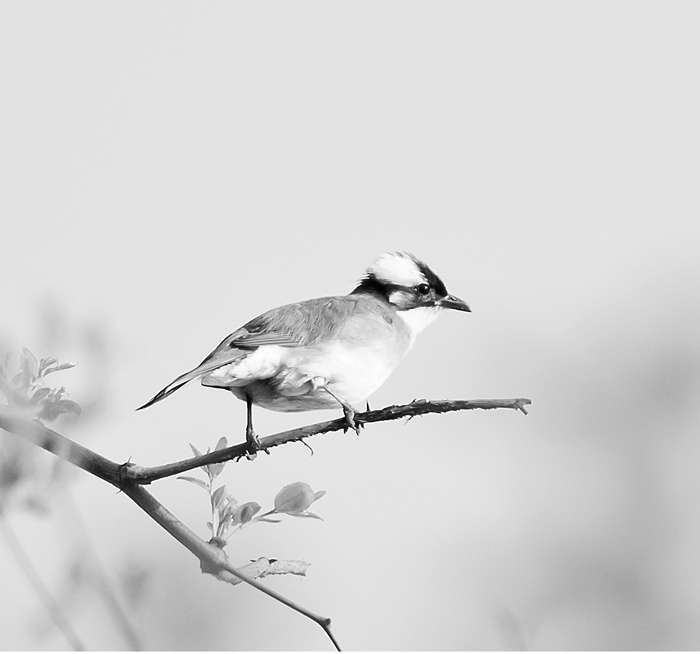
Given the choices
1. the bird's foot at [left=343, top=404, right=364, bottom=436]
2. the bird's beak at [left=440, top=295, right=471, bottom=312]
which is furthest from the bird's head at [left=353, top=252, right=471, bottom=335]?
the bird's foot at [left=343, top=404, right=364, bottom=436]

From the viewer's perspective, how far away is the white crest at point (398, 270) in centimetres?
568

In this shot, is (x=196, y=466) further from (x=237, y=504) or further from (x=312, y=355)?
(x=312, y=355)

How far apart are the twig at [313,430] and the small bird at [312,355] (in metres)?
0.93

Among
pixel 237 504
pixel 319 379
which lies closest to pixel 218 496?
pixel 237 504

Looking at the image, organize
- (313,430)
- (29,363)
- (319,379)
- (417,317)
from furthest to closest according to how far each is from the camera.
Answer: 1. (417,317)
2. (319,379)
3. (313,430)
4. (29,363)

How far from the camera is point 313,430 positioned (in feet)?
7.76

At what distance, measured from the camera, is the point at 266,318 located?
4426mm

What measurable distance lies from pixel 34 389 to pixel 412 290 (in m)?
3.65

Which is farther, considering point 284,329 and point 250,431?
point 284,329

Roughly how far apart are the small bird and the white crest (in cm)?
19

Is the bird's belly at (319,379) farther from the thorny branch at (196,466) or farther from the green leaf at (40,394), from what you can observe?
the green leaf at (40,394)

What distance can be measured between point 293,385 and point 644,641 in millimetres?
2035

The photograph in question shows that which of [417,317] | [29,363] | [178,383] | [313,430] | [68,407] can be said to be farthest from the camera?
[417,317]

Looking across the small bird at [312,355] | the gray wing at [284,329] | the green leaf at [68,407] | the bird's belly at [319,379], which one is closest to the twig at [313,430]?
the green leaf at [68,407]
